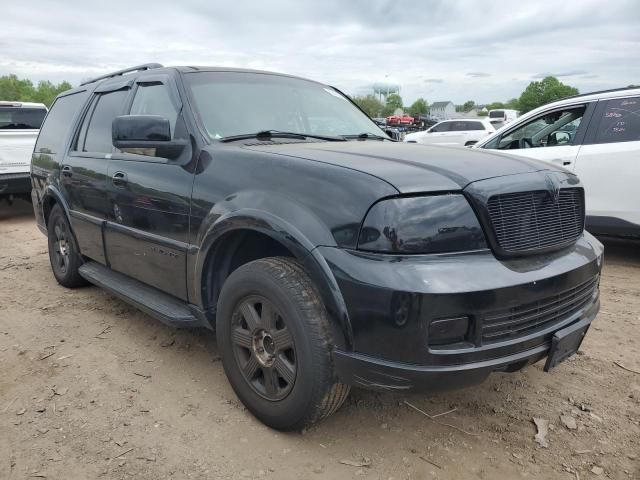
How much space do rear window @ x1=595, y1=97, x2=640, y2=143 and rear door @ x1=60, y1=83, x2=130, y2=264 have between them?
4747 millimetres

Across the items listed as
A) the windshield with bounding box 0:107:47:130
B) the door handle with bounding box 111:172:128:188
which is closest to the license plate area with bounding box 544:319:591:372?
the door handle with bounding box 111:172:128:188

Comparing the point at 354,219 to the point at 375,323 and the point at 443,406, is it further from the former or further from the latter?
the point at 443,406

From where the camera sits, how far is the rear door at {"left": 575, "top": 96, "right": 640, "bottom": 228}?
5320mm

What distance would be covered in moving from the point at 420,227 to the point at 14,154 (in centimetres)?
832

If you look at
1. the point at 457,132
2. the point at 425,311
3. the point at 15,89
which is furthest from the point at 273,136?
the point at 15,89

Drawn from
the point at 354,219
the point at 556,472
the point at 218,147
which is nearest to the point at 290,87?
the point at 218,147

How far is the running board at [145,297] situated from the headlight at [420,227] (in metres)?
1.36

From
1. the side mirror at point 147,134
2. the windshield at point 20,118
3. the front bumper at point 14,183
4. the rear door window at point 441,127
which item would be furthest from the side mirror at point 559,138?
the rear door window at point 441,127

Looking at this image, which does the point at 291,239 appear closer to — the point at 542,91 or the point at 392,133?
the point at 392,133

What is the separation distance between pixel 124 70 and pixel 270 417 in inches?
122

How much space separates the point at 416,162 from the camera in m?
2.47

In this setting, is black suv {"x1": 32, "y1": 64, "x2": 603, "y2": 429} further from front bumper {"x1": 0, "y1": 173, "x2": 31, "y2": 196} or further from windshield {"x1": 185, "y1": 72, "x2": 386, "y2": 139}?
front bumper {"x1": 0, "y1": 173, "x2": 31, "y2": 196}

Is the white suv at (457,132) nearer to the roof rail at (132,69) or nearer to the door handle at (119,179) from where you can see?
the roof rail at (132,69)

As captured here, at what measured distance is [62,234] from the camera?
15.7 ft
